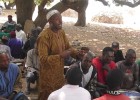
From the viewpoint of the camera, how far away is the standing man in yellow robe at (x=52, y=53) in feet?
15.7

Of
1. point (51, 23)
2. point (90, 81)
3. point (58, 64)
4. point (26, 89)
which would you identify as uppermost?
point (51, 23)

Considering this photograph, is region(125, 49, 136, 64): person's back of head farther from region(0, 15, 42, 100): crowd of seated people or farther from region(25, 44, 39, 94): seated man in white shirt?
region(25, 44, 39, 94): seated man in white shirt

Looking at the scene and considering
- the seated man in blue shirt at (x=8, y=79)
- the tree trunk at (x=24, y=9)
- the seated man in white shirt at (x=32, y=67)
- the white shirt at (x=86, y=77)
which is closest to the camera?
the seated man in blue shirt at (x=8, y=79)

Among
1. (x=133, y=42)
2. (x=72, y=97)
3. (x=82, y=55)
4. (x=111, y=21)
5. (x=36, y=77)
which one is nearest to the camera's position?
(x=72, y=97)

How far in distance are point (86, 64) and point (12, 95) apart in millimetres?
1203

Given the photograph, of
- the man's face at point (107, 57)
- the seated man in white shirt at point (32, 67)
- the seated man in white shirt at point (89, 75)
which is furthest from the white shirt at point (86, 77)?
the seated man in white shirt at point (32, 67)

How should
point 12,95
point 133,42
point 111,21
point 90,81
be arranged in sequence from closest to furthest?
point 12,95, point 90,81, point 133,42, point 111,21

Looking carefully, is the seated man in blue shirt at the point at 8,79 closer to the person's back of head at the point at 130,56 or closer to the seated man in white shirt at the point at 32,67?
the person's back of head at the point at 130,56

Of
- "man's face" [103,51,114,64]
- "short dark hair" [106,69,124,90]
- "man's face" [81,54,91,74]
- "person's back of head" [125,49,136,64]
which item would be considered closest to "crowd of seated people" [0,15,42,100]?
"man's face" [81,54,91,74]

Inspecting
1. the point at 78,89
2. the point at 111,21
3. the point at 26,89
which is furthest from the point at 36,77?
the point at 111,21

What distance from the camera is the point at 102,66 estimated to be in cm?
564

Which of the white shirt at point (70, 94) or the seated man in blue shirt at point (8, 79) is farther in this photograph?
the seated man in blue shirt at point (8, 79)

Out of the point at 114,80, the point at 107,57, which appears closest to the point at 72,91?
the point at 114,80

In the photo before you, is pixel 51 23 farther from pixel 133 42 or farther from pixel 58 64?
pixel 133 42
